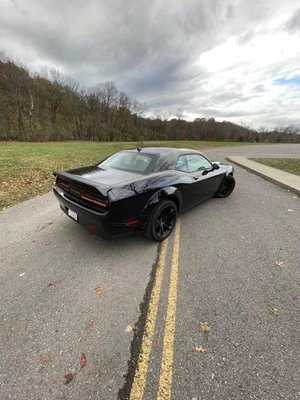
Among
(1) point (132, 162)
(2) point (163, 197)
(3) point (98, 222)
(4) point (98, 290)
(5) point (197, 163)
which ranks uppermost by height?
(1) point (132, 162)

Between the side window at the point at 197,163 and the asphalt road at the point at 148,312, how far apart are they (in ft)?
4.52

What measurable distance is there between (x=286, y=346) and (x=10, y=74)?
56.4 metres

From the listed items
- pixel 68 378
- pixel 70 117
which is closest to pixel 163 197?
pixel 68 378

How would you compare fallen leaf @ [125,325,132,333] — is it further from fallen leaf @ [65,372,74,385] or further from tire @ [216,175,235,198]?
tire @ [216,175,235,198]

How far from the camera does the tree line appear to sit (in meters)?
40.2

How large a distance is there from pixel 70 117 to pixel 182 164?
55.7m

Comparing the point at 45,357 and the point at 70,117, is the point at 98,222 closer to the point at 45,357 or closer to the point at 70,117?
the point at 45,357

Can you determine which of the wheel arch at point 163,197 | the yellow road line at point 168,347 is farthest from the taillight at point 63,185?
the yellow road line at point 168,347

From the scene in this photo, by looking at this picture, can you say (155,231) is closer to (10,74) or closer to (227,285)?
(227,285)

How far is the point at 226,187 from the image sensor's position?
5973mm

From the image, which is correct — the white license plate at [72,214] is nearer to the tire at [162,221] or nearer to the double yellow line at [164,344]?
the tire at [162,221]

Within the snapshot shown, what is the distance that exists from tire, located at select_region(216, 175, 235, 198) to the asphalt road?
79.6 inches

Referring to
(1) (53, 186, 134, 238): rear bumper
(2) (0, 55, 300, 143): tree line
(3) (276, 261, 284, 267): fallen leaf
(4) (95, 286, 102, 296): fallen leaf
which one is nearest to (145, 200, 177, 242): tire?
(1) (53, 186, 134, 238): rear bumper

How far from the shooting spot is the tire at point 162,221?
331 centimetres
